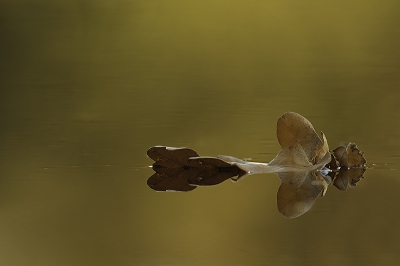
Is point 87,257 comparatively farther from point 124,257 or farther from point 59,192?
point 59,192

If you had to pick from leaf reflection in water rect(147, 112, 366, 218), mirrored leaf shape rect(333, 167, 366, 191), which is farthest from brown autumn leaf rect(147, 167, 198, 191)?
mirrored leaf shape rect(333, 167, 366, 191)

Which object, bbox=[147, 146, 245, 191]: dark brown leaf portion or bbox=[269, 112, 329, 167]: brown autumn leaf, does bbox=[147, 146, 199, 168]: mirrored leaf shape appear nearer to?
bbox=[147, 146, 245, 191]: dark brown leaf portion

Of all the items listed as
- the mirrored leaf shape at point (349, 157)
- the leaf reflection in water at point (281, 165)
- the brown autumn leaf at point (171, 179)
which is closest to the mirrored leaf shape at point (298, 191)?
the leaf reflection in water at point (281, 165)

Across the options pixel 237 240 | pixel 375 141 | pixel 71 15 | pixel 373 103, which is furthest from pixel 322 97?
pixel 71 15

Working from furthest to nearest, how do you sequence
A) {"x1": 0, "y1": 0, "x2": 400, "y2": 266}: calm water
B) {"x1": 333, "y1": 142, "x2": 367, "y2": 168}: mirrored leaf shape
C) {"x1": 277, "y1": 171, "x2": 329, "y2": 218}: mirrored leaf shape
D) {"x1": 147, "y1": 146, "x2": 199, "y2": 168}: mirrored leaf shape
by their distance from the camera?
{"x1": 333, "y1": 142, "x2": 367, "y2": 168}: mirrored leaf shape
{"x1": 147, "y1": 146, "x2": 199, "y2": 168}: mirrored leaf shape
{"x1": 277, "y1": 171, "x2": 329, "y2": 218}: mirrored leaf shape
{"x1": 0, "y1": 0, "x2": 400, "y2": 266}: calm water

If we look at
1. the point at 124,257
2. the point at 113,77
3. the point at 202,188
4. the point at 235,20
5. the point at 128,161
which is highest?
the point at 235,20

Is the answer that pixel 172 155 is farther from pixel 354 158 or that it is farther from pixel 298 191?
pixel 354 158

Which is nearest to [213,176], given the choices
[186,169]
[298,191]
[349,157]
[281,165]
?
[186,169]
